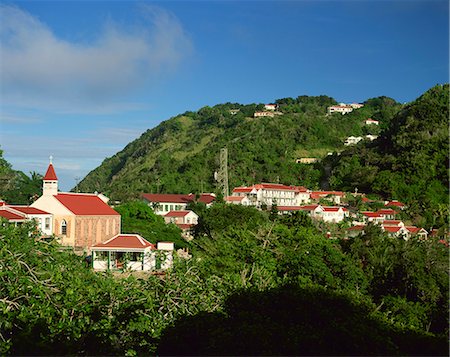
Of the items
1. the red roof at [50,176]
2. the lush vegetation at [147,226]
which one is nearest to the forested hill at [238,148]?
the lush vegetation at [147,226]

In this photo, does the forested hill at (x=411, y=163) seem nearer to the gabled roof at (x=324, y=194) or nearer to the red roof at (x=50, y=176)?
the gabled roof at (x=324, y=194)

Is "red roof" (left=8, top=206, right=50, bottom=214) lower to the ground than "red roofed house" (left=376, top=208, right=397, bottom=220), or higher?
higher

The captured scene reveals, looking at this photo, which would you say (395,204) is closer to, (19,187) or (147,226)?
(147,226)

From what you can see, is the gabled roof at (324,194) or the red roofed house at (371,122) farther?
the red roofed house at (371,122)

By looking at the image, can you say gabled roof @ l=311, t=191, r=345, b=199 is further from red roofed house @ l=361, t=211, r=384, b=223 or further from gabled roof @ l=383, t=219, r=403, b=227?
gabled roof @ l=383, t=219, r=403, b=227

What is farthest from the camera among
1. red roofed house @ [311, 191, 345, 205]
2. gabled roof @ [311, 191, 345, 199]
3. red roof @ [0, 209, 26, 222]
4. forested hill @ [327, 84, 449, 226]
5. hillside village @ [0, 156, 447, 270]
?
gabled roof @ [311, 191, 345, 199]

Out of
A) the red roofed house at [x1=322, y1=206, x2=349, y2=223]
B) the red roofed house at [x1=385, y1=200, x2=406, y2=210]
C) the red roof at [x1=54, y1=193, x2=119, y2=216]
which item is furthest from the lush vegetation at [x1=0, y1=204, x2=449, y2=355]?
the red roofed house at [x1=385, y1=200, x2=406, y2=210]

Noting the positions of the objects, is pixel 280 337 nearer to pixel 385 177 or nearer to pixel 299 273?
pixel 299 273

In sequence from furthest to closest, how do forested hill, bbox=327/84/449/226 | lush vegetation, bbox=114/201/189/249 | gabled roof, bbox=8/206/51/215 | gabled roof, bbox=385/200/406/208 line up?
forested hill, bbox=327/84/449/226 < gabled roof, bbox=385/200/406/208 < lush vegetation, bbox=114/201/189/249 < gabled roof, bbox=8/206/51/215
